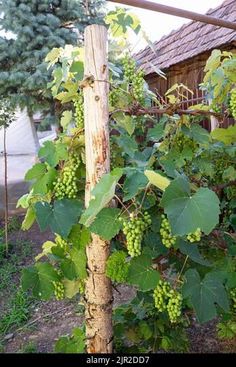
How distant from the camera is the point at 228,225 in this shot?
2.08 m

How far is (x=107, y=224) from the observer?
4.41 ft

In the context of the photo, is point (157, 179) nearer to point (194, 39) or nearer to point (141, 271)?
point (141, 271)

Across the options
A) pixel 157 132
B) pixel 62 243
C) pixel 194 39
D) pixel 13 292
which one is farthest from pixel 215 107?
pixel 13 292

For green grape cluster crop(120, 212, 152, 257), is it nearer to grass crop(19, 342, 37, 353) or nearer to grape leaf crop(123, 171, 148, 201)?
grape leaf crop(123, 171, 148, 201)

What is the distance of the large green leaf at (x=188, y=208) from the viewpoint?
1125 millimetres

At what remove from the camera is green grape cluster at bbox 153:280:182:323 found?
1375mm

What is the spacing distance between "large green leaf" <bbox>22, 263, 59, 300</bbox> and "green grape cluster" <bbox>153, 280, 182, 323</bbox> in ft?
1.52

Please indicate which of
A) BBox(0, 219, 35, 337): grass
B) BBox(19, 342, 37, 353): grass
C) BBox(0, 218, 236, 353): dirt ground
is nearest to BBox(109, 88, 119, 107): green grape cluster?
BBox(0, 218, 236, 353): dirt ground

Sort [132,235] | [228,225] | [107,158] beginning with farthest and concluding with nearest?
[228,225]
[107,158]
[132,235]

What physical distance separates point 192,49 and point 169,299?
10.9 feet
